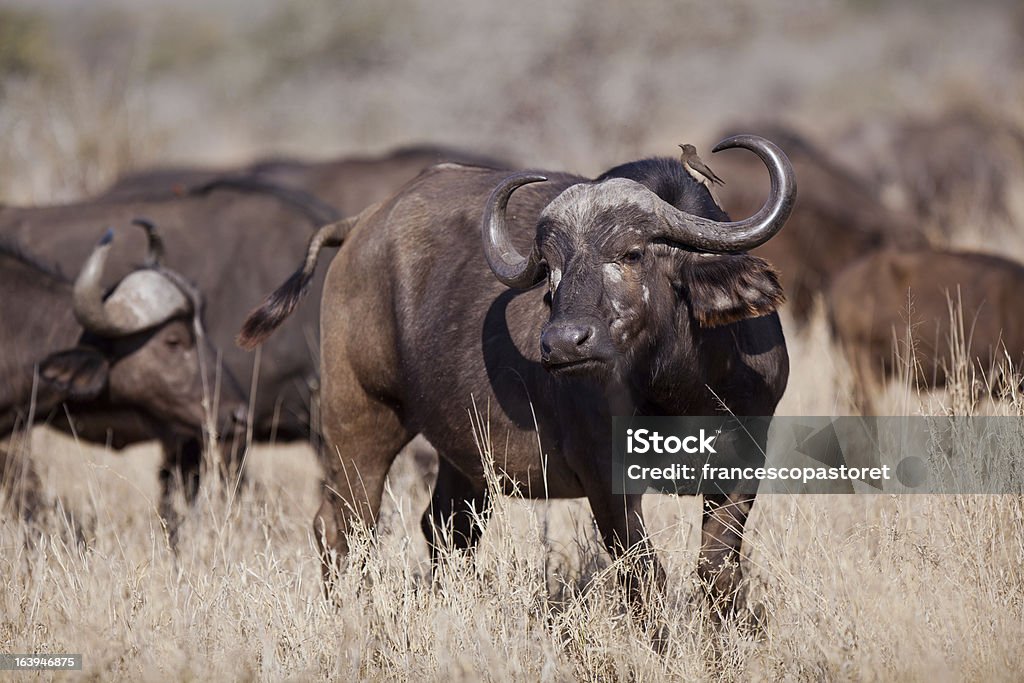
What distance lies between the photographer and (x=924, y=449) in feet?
14.9

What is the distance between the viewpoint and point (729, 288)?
4066 mm

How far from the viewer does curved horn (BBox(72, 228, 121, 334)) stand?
683cm

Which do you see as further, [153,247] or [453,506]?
[153,247]

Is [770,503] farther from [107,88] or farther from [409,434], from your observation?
[107,88]

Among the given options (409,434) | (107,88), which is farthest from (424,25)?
(409,434)

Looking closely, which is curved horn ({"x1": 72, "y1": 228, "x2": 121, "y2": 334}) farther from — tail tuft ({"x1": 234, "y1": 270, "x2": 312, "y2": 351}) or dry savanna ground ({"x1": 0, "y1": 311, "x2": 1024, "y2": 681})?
dry savanna ground ({"x1": 0, "y1": 311, "x2": 1024, "y2": 681})

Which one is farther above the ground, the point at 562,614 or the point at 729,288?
the point at 729,288

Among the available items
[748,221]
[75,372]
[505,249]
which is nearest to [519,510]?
[505,249]

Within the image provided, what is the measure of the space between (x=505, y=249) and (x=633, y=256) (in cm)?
51

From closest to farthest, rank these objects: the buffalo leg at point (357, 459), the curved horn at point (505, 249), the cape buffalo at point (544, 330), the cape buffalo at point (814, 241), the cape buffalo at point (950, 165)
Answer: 1. the cape buffalo at point (544, 330)
2. the curved horn at point (505, 249)
3. the buffalo leg at point (357, 459)
4. the cape buffalo at point (814, 241)
5. the cape buffalo at point (950, 165)

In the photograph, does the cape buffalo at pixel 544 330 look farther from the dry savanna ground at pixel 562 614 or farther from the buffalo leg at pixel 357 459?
the dry savanna ground at pixel 562 614

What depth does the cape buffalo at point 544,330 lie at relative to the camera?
3973 millimetres

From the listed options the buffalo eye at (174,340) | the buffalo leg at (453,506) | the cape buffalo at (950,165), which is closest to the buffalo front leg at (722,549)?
→ the buffalo leg at (453,506)

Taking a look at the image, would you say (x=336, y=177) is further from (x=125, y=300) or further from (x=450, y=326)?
(x=450, y=326)
